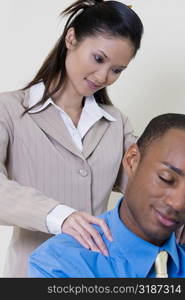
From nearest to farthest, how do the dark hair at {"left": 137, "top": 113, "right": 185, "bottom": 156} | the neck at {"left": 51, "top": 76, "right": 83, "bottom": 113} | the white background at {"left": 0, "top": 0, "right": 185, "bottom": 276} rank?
the dark hair at {"left": 137, "top": 113, "right": 185, "bottom": 156} → the neck at {"left": 51, "top": 76, "right": 83, "bottom": 113} → the white background at {"left": 0, "top": 0, "right": 185, "bottom": 276}

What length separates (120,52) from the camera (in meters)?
1.46

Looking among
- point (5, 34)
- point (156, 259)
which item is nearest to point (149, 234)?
point (156, 259)

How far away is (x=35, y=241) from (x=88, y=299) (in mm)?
498

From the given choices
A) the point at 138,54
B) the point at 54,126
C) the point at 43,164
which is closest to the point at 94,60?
the point at 54,126

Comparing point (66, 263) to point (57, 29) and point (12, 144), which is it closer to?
point (12, 144)

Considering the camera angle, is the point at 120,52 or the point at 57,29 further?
the point at 57,29

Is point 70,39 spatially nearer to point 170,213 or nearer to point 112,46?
point 112,46

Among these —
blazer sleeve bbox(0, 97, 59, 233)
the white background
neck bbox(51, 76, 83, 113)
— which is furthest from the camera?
the white background

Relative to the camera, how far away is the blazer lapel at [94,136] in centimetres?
153

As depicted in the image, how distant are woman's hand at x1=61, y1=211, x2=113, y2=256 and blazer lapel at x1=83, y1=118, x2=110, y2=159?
408 mm

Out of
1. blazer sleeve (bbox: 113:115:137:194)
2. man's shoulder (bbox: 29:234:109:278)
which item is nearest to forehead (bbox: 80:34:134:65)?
blazer sleeve (bbox: 113:115:137:194)

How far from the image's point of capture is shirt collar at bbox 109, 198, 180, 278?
1.05 metres

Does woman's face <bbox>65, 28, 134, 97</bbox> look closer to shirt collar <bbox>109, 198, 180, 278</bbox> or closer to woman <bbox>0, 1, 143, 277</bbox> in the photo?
woman <bbox>0, 1, 143, 277</bbox>

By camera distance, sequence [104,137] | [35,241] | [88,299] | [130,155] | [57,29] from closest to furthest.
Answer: [88,299] → [130,155] → [35,241] → [104,137] → [57,29]
